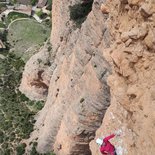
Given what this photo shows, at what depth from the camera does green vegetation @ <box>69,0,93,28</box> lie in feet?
99.5

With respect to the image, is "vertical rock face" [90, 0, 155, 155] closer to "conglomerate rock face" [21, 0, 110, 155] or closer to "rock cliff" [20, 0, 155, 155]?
"rock cliff" [20, 0, 155, 155]

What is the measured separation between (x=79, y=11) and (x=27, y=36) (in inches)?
865

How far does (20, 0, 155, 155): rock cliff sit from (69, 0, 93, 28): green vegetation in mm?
578

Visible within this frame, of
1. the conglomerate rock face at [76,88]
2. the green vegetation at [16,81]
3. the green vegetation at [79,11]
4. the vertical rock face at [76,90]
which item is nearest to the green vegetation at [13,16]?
the green vegetation at [16,81]

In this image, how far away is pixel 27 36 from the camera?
5159 cm

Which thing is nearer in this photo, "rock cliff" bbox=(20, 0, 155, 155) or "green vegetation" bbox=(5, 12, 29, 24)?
"rock cliff" bbox=(20, 0, 155, 155)

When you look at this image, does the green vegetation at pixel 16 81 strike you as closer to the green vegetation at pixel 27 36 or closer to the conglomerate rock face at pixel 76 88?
the green vegetation at pixel 27 36

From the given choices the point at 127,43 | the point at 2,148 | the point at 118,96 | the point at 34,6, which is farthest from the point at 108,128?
the point at 34,6

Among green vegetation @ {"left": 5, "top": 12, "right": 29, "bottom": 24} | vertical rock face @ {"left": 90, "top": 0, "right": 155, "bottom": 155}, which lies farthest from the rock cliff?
green vegetation @ {"left": 5, "top": 12, "right": 29, "bottom": 24}

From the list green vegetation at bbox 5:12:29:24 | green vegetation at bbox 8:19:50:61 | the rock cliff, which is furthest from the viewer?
green vegetation at bbox 5:12:29:24

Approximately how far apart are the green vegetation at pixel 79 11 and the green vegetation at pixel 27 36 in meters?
16.8

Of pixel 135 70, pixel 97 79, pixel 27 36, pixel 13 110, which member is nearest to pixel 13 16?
pixel 27 36

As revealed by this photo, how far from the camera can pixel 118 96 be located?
14.1 metres

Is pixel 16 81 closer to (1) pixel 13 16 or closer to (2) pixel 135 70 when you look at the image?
(1) pixel 13 16
